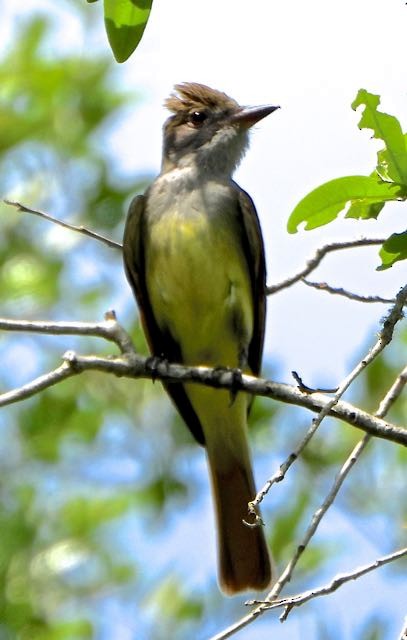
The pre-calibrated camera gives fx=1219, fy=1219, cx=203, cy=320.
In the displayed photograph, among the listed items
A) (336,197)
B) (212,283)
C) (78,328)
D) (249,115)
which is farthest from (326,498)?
(249,115)

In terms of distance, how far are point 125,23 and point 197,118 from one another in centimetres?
314

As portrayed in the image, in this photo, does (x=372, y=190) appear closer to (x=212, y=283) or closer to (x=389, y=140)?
(x=389, y=140)

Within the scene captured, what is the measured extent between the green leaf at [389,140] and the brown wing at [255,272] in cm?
211

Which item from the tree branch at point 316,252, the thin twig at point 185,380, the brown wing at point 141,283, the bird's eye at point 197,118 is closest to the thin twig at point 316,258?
the tree branch at point 316,252

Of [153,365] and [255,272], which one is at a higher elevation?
[255,272]

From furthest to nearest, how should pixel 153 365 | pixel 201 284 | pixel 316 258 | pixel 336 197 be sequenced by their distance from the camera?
pixel 201 284, pixel 153 365, pixel 316 258, pixel 336 197

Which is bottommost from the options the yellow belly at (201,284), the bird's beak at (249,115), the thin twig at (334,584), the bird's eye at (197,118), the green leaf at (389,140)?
the thin twig at (334,584)

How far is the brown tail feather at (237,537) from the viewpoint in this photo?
17.0ft

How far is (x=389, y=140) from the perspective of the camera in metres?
3.13

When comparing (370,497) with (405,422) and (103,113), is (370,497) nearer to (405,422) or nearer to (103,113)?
(405,422)

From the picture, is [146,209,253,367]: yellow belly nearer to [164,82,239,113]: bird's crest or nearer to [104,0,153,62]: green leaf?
[164,82,239,113]: bird's crest

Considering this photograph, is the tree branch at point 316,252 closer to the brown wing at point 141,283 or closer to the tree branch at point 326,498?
the tree branch at point 326,498

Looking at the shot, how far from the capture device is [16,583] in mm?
5504

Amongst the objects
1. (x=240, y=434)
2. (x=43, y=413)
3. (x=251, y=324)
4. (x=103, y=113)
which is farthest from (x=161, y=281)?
(x=103, y=113)
